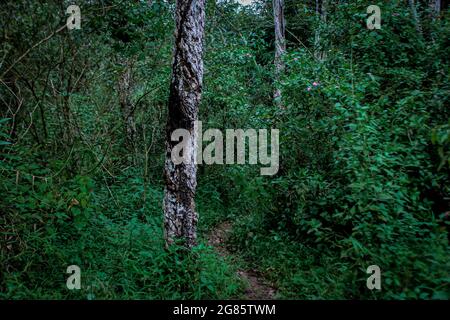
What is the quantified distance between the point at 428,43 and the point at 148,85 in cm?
552

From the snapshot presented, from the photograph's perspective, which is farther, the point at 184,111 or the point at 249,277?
the point at 249,277

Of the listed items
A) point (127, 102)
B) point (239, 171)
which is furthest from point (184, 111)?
point (127, 102)

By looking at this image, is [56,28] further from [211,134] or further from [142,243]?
[211,134]

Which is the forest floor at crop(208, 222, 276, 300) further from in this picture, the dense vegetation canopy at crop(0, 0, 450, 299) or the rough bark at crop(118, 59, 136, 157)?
the rough bark at crop(118, 59, 136, 157)

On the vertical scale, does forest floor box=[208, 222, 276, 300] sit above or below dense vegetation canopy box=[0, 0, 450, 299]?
below

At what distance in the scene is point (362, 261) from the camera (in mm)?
3217

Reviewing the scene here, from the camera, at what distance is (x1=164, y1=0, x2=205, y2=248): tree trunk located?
3764 mm

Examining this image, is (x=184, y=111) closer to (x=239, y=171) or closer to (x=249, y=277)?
(x=249, y=277)

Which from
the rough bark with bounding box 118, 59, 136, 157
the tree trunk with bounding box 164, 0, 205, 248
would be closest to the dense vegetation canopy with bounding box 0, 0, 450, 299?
the rough bark with bounding box 118, 59, 136, 157

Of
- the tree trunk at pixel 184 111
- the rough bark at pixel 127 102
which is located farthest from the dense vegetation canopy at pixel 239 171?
the tree trunk at pixel 184 111

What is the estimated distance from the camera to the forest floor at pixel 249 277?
12.8 ft

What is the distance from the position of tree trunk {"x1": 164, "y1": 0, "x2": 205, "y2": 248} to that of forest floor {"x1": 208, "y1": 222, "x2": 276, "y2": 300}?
930mm

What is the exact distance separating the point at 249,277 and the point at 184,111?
237 centimetres

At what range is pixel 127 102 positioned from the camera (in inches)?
277
